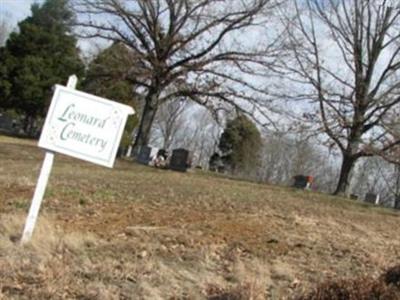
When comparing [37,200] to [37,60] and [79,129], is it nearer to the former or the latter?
[79,129]

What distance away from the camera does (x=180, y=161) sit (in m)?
26.9

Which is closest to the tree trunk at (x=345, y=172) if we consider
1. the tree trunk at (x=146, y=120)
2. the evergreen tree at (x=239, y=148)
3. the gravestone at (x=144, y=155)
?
the gravestone at (x=144, y=155)

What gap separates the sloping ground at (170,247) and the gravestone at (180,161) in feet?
45.3

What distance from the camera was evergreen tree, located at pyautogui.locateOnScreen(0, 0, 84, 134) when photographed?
1700 inches

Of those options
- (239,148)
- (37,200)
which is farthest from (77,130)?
(239,148)

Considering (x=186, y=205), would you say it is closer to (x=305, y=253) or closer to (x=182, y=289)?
(x=305, y=253)

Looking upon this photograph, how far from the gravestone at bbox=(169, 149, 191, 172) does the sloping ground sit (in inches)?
544

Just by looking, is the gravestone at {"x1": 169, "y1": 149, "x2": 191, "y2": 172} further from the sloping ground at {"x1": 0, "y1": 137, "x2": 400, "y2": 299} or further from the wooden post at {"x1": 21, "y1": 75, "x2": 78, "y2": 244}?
the wooden post at {"x1": 21, "y1": 75, "x2": 78, "y2": 244}

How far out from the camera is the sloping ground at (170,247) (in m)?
6.37

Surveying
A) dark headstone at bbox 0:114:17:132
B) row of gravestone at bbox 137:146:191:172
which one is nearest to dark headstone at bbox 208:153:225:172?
dark headstone at bbox 0:114:17:132

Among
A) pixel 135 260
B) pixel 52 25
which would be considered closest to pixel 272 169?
pixel 52 25

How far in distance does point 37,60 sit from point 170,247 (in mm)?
38059

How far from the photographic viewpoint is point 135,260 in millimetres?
7230

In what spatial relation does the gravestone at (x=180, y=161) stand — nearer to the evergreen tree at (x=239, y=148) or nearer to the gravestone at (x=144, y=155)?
the gravestone at (x=144, y=155)
